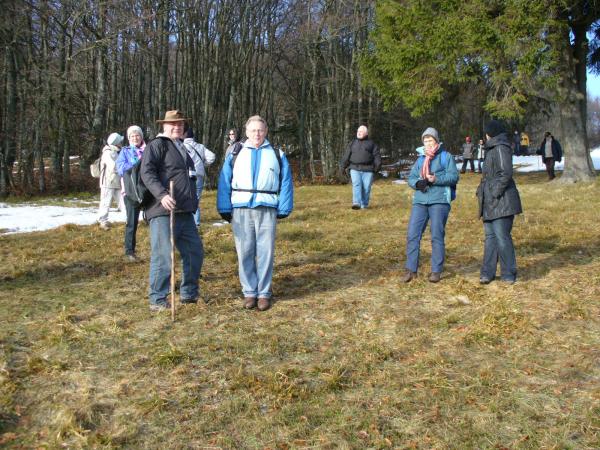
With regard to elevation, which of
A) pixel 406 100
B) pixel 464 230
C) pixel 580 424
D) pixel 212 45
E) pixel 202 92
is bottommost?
pixel 580 424

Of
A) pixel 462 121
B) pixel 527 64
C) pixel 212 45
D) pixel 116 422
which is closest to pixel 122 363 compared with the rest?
pixel 116 422

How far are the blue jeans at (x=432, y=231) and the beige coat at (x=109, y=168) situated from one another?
5.18 m

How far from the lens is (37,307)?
5.45 m

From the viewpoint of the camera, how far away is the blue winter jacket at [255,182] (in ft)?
17.3

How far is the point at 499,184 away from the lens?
6.03m

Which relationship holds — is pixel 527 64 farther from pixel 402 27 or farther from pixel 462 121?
pixel 462 121

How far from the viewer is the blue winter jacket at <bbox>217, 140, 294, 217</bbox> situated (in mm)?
5275

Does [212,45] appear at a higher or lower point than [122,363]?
higher

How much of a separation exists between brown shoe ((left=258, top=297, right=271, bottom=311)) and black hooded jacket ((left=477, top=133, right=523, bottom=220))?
257cm

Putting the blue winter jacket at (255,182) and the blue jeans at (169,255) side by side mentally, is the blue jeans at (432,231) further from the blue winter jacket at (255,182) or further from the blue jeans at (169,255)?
the blue jeans at (169,255)

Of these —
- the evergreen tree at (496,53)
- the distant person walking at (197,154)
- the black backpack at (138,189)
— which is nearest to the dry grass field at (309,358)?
the black backpack at (138,189)

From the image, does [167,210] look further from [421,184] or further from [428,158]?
[428,158]

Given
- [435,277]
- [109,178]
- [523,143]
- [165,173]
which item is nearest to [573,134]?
[435,277]

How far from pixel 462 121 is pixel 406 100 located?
12.5 meters
